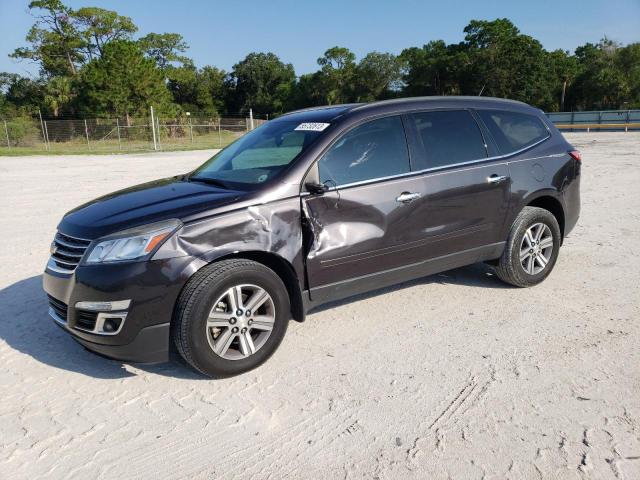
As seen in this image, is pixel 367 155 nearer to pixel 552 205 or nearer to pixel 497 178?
pixel 497 178

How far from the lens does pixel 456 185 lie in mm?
4352

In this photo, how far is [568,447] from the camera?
2.69m

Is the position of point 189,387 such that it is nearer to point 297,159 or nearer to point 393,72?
point 297,159

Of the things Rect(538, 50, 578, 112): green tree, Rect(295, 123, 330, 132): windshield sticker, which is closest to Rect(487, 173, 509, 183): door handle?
Rect(295, 123, 330, 132): windshield sticker

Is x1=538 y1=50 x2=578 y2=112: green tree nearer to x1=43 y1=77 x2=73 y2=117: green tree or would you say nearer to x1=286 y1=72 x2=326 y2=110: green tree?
x1=286 y1=72 x2=326 y2=110: green tree

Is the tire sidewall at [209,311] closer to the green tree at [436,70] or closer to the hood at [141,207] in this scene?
the hood at [141,207]

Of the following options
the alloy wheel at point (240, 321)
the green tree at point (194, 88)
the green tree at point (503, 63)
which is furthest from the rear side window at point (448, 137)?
the green tree at point (194, 88)

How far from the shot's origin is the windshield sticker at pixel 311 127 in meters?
4.05

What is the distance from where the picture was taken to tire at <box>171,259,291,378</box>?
128 inches

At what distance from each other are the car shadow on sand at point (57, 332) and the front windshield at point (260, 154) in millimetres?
1376

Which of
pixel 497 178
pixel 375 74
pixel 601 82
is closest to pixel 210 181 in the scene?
pixel 497 178

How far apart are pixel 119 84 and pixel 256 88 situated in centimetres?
3748

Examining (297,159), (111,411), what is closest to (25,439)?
(111,411)

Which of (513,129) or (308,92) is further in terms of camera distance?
(308,92)
